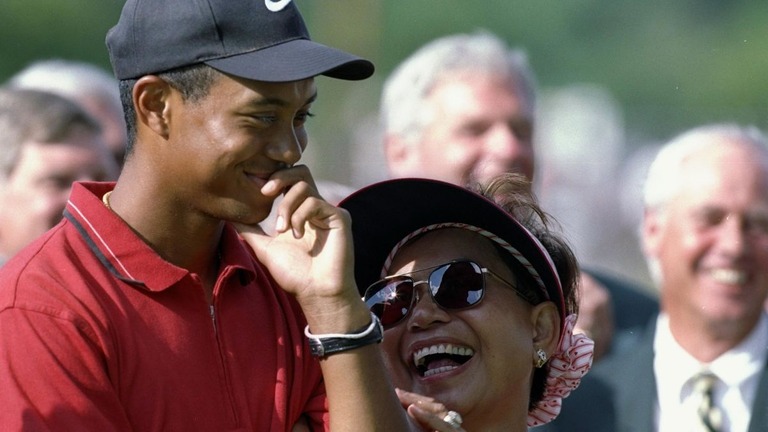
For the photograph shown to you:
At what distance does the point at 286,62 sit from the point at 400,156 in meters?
2.66

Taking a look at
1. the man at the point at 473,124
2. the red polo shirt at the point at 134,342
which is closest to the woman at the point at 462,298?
the red polo shirt at the point at 134,342

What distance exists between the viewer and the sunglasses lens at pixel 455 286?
10.1ft

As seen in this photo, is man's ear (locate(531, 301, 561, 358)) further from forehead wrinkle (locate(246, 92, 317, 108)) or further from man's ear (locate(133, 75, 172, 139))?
man's ear (locate(133, 75, 172, 139))

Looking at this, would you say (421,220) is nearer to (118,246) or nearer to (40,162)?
(118,246)

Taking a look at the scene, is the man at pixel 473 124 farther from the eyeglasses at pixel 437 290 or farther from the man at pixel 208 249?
the man at pixel 208 249

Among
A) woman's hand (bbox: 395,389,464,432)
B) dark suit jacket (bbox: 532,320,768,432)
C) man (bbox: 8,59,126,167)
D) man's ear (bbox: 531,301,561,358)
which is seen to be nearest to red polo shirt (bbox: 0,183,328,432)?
woman's hand (bbox: 395,389,464,432)

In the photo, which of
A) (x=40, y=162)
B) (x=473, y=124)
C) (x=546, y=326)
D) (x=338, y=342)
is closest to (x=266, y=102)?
(x=338, y=342)

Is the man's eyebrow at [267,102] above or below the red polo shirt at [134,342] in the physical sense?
above

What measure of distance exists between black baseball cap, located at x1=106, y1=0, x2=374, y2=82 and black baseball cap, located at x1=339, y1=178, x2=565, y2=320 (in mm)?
586

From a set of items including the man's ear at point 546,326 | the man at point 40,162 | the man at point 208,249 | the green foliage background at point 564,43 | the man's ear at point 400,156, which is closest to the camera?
the man at point 208,249

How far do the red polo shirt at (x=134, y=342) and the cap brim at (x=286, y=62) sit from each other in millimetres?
→ 403

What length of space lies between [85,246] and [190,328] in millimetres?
265

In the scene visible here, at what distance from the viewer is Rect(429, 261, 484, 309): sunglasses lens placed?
3.08 m

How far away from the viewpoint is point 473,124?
4.95 meters
